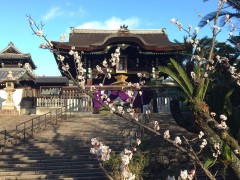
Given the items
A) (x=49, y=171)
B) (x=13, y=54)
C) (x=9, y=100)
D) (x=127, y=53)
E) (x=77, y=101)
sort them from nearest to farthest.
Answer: (x=49, y=171)
(x=77, y=101)
(x=127, y=53)
(x=9, y=100)
(x=13, y=54)

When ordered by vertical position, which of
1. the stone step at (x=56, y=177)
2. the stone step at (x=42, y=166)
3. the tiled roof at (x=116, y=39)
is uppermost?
the tiled roof at (x=116, y=39)

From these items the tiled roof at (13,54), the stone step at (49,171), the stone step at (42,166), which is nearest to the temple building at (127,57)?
the stone step at (42,166)

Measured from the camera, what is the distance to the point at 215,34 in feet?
20.1

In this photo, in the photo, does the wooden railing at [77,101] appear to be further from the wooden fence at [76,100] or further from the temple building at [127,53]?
the temple building at [127,53]

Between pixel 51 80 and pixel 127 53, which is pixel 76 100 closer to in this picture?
pixel 127 53

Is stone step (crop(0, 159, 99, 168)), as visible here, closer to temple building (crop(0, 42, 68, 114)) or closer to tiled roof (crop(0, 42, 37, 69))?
temple building (crop(0, 42, 68, 114))

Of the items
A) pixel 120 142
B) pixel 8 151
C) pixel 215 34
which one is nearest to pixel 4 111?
pixel 8 151

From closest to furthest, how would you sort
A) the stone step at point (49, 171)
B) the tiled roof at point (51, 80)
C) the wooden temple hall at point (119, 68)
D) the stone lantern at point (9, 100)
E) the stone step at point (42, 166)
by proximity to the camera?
1. the stone step at point (49, 171)
2. the stone step at point (42, 166)
3. the wooden temple hall at point (119, 68)
4. the stone lantern at point (9, 100)
5. the tiled roof at point (51, 80)

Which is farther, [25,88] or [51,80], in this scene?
[51,80]

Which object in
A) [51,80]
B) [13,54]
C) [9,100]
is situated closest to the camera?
[9,100]

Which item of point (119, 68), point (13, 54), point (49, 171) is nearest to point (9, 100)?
point (119, 68)

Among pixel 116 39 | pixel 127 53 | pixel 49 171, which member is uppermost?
pixel 116 39

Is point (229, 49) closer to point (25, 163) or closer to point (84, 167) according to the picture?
point (84, 167)

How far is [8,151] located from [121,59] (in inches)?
595
